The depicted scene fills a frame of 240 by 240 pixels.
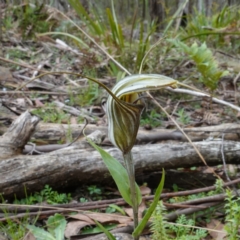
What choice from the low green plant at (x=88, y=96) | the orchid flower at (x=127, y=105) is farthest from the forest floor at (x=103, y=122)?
the orchid flower at (x=127, y=105)

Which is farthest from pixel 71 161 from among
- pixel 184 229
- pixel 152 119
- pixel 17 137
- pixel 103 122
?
pixel 152 119

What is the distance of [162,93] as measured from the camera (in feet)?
11.3

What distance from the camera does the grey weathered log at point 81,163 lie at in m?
1.68

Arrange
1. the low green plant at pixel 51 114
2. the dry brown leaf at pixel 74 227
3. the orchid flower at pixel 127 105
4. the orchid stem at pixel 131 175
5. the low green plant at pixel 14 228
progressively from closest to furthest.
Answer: the orchid flower at pixel 127 105
the orchid stem at pixel 131 175
the low green plant at pixel 14 228
the dry brown leaf at pixel 74 227
the low green plant at pixel 51 114

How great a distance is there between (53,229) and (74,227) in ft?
0.27

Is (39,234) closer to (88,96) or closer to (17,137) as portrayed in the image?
(17,137)

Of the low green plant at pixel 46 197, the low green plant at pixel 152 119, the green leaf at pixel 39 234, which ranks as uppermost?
the green leaf at pixel 39 234

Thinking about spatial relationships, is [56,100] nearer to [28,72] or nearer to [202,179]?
[28,72]

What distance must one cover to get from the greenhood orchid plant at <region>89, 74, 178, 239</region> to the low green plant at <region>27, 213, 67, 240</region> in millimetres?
430

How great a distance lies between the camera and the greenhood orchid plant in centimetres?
85

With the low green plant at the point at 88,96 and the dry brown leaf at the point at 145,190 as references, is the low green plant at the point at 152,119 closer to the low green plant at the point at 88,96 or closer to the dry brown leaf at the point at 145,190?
the low green plant at the point at 88,96

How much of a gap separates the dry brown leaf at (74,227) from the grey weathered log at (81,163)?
26 cm

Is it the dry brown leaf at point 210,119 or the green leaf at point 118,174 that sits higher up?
the green leaf at point 118,174

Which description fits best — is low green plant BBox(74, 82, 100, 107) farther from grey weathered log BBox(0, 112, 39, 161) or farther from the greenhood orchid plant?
the greenhood orchid plant
